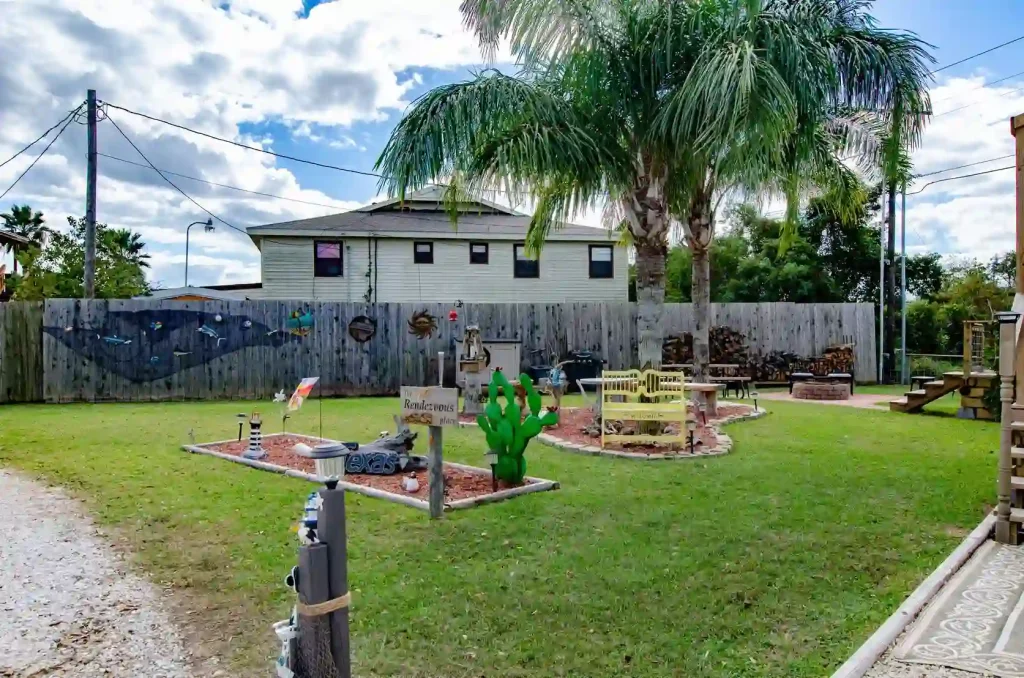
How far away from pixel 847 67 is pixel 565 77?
323 centimetres

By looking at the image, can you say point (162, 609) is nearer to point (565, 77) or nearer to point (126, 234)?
point (565, 77)

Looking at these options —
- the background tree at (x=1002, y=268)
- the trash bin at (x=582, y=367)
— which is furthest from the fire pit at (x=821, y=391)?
the background tree at (x=1002, y=268)

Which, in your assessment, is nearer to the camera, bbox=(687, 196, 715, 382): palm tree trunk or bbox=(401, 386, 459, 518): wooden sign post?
bbox=(401, 386, 459, 518): wooden sign post

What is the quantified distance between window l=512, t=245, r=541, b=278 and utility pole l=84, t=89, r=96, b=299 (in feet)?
33.3

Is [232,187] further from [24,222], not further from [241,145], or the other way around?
[24,222]

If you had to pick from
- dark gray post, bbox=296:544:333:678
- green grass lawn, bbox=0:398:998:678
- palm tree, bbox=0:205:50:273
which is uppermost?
palm tree, bbox=0:205:50:273

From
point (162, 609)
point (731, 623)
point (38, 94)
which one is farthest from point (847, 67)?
point (38, 94)

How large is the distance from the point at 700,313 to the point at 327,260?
36.8ft

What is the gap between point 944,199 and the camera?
20734mm

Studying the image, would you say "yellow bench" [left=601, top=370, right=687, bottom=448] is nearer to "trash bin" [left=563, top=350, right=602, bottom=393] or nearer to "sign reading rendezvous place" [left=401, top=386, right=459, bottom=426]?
"sign reading rendezvous place" [left=401, top=386, right=459, bottom=426]

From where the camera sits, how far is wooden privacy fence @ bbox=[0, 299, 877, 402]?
1218cm

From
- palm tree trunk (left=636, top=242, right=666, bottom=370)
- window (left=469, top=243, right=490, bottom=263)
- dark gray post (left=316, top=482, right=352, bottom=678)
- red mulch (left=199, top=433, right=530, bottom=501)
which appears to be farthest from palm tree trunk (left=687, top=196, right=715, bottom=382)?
window (left=469, top=243, right=490, bottom=263)

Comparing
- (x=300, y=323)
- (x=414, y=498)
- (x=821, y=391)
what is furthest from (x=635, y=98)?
(x=300, y=323)

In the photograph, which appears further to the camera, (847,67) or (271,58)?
(271,58)
